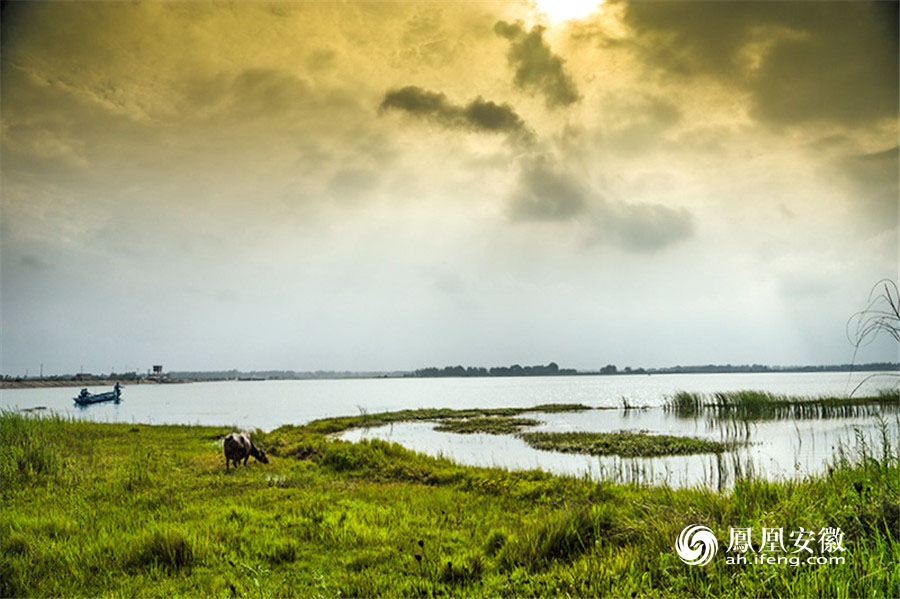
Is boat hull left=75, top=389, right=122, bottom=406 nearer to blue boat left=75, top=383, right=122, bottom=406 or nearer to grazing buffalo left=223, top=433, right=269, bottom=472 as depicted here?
blue boat left=75, top=383, right=122, bottom=406

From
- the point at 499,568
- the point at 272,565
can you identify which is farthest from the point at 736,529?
the point at 272,565

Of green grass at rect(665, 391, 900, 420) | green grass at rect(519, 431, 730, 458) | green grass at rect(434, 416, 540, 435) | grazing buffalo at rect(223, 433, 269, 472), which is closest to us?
grazing buffalo at rect(223, 433, 269, 472)

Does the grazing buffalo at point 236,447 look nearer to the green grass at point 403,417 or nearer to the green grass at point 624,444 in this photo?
the green grass at point 624,444

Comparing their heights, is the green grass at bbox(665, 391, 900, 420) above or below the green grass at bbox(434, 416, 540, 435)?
above

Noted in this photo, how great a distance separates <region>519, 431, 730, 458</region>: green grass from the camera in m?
24.9

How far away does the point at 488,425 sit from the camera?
39.6 metres

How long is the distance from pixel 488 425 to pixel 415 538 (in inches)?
1273

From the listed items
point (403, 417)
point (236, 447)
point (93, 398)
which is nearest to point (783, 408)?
point (403, 417)

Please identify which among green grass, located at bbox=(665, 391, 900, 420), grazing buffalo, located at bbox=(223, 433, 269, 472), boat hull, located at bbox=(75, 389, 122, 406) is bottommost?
boat hull, located at bbox=(75, 389, 122, 406)

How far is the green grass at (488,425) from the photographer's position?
120 ft

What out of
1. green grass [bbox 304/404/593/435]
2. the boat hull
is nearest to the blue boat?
the boat hull

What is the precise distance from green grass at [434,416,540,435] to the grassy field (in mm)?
24802

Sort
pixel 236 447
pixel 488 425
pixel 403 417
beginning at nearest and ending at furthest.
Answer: pixel 236 447 < pixel 488 425 < pixel 403 417

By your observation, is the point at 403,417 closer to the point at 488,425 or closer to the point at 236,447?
the point at 488,425
